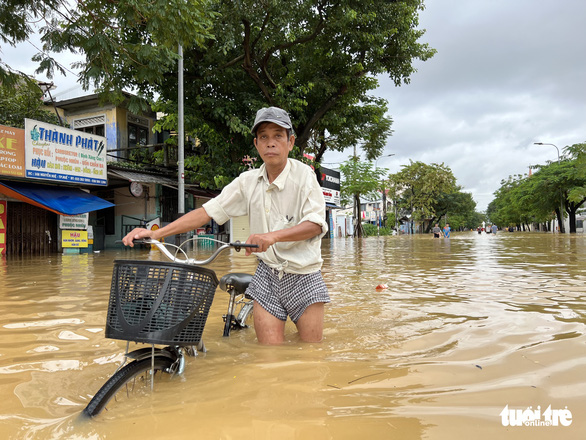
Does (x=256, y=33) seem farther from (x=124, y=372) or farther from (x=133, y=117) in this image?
(x=124, y=372)

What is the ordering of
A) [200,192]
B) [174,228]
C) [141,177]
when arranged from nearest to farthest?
[174,228] → [141,177] → [200,192]

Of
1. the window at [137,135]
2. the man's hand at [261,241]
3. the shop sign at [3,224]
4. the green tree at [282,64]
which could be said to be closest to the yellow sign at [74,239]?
the shop sign at [3,224]

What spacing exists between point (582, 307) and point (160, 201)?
1752 centimetres

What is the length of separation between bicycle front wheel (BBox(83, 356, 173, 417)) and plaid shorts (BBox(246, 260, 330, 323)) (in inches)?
32.9

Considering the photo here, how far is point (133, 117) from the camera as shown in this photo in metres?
19.6

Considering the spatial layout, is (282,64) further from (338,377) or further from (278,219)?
(338,377)

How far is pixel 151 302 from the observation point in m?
1.93

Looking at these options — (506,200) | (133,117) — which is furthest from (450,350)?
(506,200)

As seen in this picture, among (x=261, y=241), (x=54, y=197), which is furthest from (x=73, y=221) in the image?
(x=261, y=241)

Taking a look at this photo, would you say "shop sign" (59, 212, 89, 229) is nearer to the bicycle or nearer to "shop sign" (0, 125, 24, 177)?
"shop sign" (0, 125, 24, 177)

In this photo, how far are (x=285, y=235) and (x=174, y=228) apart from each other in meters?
0.69

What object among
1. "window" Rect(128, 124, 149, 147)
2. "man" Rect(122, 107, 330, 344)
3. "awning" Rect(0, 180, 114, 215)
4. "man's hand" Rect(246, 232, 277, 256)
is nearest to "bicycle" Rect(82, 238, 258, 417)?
"man's hand" Rect(246, 232, 277, 256)

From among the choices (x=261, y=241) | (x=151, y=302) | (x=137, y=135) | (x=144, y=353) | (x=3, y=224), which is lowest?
(x=144, y=353)

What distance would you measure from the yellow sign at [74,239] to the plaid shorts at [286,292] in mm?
13618
